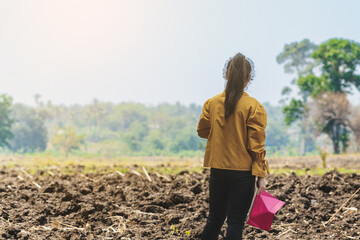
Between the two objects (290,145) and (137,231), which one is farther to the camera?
(290,145)

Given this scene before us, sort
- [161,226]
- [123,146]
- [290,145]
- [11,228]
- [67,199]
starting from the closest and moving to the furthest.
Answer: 1. [11,228]
2. [161,226]
3. [67,199]
4. [123,146]
5. [290,145]

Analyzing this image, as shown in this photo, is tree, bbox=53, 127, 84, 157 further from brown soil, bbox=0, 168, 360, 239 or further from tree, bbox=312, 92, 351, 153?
tree, bbox=312, 92, 351, 153

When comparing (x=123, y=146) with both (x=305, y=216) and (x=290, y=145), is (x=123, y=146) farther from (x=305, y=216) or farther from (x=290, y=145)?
(x=305, y=216)

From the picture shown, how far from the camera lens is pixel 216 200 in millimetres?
3420

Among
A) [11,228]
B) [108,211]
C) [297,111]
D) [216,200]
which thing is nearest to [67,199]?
[108,211]

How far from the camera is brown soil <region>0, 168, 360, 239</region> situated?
455cm

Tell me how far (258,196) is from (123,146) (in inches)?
974

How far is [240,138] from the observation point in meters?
3.31

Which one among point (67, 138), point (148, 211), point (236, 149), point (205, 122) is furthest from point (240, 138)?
point (67, 138)

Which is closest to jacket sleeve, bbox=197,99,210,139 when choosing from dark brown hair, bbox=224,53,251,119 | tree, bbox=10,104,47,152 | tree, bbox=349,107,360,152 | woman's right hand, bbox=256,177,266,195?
dark brown hair, bbox=224,53,251,119

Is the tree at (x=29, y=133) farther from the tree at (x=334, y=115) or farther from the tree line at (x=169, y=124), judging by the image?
the tree at (x=334, y=115)

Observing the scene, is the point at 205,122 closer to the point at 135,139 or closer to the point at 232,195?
the point at 232,195

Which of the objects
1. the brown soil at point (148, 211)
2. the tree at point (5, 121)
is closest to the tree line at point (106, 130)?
the tree at point (5, 121)

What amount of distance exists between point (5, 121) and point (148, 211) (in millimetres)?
27988
